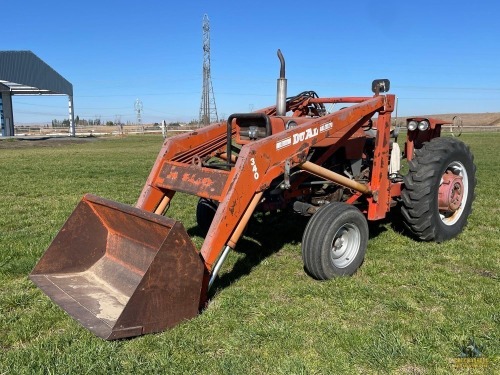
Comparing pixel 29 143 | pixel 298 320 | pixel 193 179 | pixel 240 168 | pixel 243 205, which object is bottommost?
pixel 298 320

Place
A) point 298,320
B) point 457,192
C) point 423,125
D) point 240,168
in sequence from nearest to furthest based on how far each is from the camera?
point 298,320 < point 240,168 < point 457,192 < point 423,125

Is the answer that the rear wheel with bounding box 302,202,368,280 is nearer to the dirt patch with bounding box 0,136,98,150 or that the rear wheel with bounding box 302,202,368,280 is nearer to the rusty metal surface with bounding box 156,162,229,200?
the rusty metal surface with bounding box 156,162,229,200

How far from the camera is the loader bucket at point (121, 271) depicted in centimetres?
314

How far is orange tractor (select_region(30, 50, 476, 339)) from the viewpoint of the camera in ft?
10.8

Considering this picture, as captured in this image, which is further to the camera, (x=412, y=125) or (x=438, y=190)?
(x=412, y=125)

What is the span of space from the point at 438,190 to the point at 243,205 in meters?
2.65

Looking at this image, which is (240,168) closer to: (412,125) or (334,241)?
(334,241)

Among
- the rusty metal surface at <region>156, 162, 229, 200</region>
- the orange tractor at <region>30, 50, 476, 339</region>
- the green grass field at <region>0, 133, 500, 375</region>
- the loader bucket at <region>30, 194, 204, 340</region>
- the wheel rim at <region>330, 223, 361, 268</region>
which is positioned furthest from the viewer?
the wheel rim at <region>330, 223, 361, 268</region>

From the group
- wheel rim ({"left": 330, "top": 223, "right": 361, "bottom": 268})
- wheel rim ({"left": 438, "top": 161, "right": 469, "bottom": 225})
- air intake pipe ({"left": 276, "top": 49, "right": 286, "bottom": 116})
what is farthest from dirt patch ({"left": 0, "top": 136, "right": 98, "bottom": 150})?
wheel rim ({"left": 330, "top": 223, "right": 361, "bottom": 268})

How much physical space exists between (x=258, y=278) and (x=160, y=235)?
3.84 feet

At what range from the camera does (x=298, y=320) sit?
11.6ft

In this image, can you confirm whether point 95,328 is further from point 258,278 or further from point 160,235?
point 258,278

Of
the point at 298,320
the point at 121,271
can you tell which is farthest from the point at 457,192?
the point at 121,271

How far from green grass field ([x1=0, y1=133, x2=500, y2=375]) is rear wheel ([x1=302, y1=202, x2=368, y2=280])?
0.13 meters
